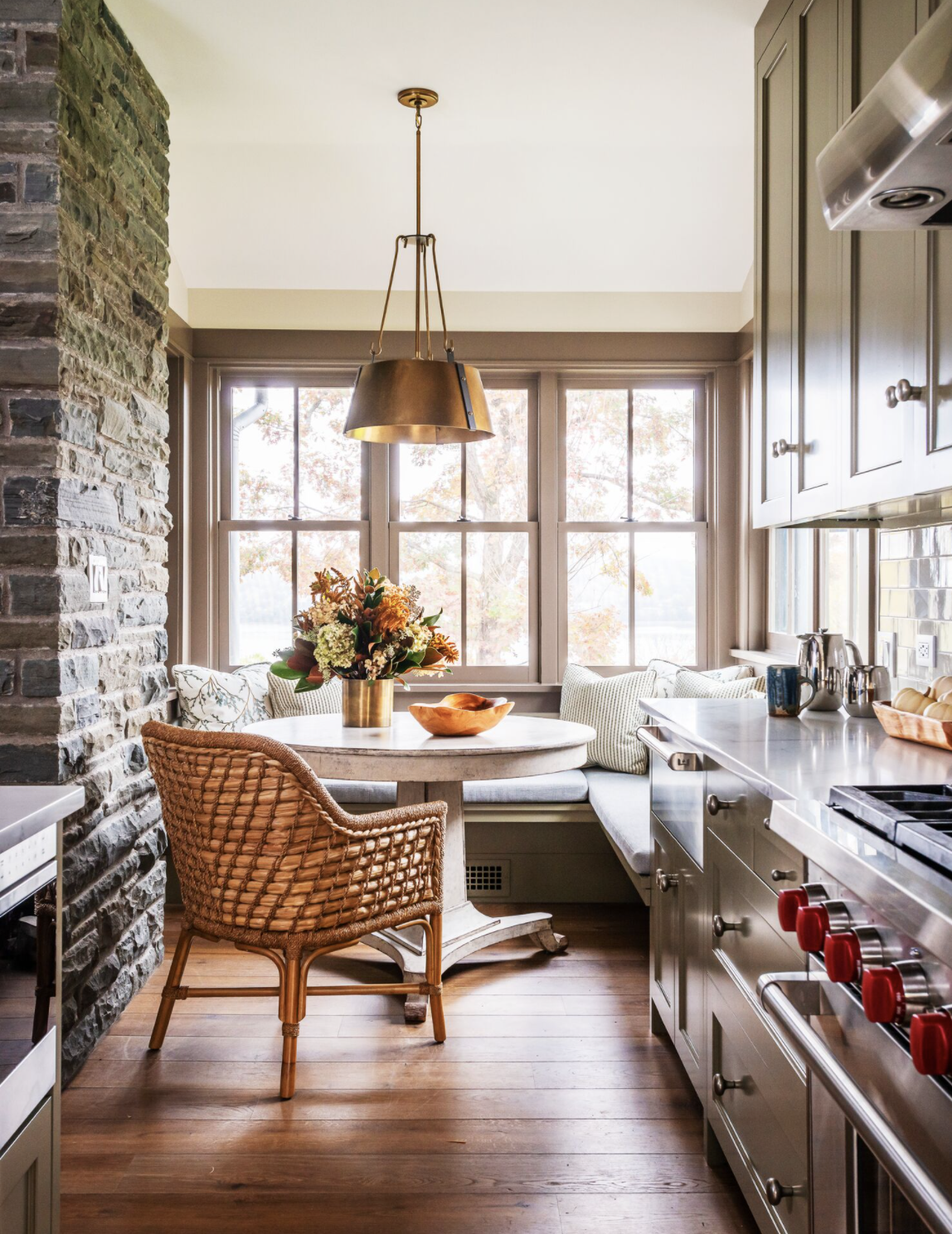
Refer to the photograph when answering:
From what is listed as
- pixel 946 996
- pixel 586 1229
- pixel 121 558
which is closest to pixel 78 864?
pixel 121 558

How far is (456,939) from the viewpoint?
306 centimetres

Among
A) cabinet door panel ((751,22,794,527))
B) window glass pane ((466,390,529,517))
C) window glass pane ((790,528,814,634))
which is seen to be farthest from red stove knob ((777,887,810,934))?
window glass pane ((466,390,529,517))

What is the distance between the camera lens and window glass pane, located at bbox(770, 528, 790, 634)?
401 centimetres

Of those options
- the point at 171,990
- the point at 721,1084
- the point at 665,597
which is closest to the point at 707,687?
the point at 665,597

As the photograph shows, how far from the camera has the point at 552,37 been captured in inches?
109

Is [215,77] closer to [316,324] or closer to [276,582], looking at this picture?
[316,324]

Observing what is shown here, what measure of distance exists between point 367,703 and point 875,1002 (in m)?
2.32

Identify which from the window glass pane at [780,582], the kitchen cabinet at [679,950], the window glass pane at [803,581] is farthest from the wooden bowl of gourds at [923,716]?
the window glass pane at [780,582]

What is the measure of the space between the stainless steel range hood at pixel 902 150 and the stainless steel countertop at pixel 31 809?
1367 mm

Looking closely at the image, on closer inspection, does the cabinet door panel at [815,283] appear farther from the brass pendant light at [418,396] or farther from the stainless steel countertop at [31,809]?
the stainless steel countertop at [31,809]

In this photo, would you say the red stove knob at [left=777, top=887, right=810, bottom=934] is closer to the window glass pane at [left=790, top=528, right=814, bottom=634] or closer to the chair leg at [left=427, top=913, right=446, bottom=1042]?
the chair leg at [left=427, top=913, right=446, bottom=1042]

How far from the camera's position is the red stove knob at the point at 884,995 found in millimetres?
929

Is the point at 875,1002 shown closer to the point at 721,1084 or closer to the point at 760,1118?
the point at 760,1118

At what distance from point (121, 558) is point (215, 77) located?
1536mm
